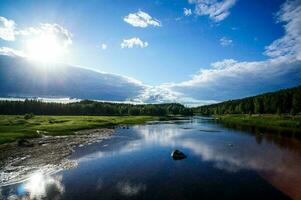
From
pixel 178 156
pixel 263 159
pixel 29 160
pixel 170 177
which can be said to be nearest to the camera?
pixel 170 177

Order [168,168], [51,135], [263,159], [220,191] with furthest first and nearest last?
[51,135] < [263,159] < [168,168] < [220,191]

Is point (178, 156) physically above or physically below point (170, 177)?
above

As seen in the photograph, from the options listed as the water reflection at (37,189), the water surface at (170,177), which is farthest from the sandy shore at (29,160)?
the water reflection at (37,189)

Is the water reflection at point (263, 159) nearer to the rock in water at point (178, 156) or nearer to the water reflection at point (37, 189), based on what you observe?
the rock in water at point (178, 156)

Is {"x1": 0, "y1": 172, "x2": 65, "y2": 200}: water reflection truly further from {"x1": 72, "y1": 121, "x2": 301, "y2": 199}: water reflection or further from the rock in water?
the rock in water

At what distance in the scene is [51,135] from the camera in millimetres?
69625

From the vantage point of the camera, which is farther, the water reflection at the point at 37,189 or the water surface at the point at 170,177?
the water surface at the point at 170,177

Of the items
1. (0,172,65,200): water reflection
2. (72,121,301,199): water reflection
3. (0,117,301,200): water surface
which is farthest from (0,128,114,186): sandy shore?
(72,121,301,199): water reflection

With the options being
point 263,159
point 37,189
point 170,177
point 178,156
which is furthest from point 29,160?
point 263,159

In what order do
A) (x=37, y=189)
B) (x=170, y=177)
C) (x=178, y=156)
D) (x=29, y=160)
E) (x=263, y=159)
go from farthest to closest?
(x=178, y=156) < (x=263, y=159) < (x=29, y=160) < (x=170, y=177) < (x=37, y=189)

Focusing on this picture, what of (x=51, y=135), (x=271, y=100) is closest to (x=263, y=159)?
(x=51, y=135)

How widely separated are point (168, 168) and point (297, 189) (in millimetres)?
17044

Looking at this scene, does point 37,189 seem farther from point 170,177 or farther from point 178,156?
point 178,156

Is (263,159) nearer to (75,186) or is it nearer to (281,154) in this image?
(281,154)
